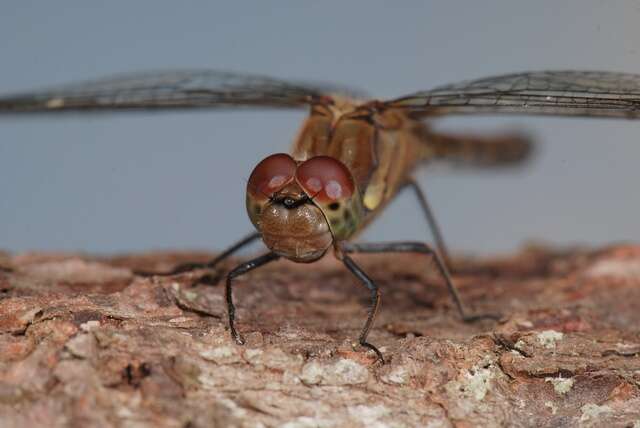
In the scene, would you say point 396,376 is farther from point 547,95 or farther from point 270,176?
point 547,95

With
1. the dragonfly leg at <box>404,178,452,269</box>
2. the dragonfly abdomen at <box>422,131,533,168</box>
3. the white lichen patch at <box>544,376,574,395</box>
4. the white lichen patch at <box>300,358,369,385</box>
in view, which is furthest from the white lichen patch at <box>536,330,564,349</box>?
the dragonfly abdomen at <box>422,131,533,168</box>

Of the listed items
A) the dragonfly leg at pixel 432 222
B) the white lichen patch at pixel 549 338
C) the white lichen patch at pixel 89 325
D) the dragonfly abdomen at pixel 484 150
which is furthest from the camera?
the dragonfly abdomen at pixel 484 150

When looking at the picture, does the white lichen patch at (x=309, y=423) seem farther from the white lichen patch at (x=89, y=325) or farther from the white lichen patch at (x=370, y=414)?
the white lichen patch at (x=89, y=325)

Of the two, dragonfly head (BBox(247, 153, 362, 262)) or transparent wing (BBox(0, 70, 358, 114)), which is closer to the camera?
dragonfly head (BBox(247, 153, 362, 262))

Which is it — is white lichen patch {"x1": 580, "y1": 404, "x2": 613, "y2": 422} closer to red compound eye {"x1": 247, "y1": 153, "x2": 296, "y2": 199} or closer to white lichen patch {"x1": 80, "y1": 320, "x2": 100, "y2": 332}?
red compound eye {"x1": 247, "y1": 153, "x2": 296, "y2": 199}

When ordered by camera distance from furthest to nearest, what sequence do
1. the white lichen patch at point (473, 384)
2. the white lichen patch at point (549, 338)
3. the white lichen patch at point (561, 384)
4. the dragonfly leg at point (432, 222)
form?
the dragonfly leg at point (432, 222) < the white lichen patch at point (549, 338) < the white lichen patch at point (561, 384) < the white lichen patch at point (473, 384)

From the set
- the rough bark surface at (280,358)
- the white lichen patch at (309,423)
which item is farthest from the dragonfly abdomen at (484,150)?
the white lichen patch at (309,423)

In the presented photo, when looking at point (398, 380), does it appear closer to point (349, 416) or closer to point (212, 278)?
point (349, 416)
